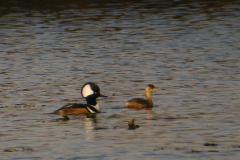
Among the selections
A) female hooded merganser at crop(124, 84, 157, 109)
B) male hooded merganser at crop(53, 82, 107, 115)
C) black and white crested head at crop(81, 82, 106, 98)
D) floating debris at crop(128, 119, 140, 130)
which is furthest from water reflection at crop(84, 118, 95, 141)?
female hooded merganser at crop(124, 84, 157, 109)

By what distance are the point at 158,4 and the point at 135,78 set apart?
33.5 m

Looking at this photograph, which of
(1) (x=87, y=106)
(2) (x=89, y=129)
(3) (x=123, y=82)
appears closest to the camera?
(2) (x=89, y=129)

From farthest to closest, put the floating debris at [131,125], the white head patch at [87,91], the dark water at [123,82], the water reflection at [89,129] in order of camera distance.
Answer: the white head patch at [87,91] → the floating debris at [131,125] → the water reflection at [89,129] → the dark water at [123,82]

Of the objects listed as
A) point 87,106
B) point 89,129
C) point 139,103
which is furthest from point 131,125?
point 139,103

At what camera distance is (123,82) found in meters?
22.0

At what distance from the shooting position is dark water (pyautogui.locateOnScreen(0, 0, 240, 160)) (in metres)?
13.5

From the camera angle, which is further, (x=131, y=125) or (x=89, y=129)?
(x=89, y=129)

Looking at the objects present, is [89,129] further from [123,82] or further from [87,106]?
[123,82]

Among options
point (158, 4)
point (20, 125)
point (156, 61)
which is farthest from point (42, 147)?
point (158, 4)

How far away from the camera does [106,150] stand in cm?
1296

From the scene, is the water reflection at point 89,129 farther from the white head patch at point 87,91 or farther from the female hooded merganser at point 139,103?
the female hooded merganser at point 139,103

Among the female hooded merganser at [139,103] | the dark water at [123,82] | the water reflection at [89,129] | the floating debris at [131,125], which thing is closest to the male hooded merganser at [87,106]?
the dark water at [123,82]

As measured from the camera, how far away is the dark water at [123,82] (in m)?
13.5

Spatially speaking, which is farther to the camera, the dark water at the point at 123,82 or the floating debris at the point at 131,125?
the floating debris at the point at 131,125
